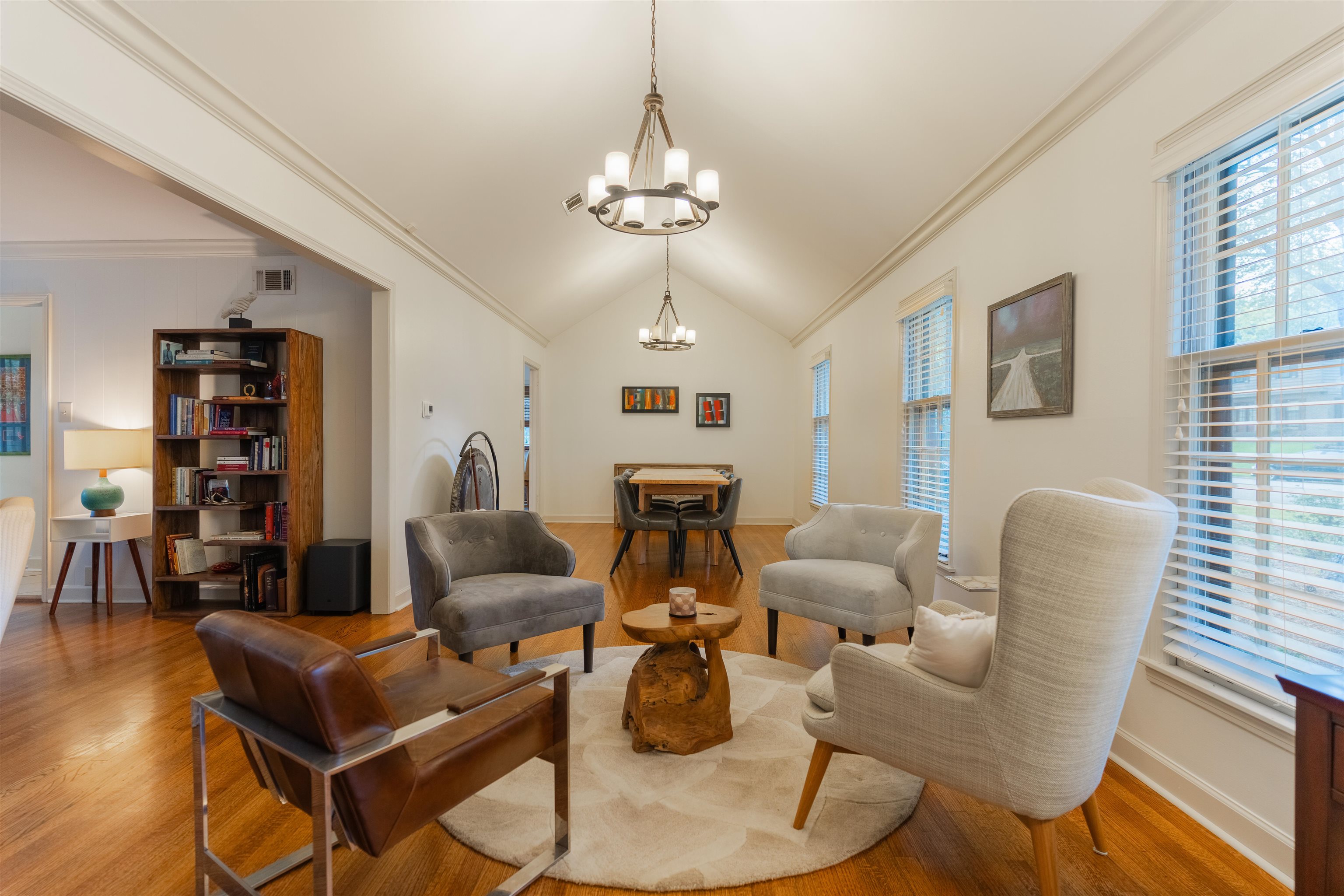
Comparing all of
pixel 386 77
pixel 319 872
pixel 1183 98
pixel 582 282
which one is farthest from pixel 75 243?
pixel 1183 98

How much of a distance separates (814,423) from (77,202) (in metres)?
6.75

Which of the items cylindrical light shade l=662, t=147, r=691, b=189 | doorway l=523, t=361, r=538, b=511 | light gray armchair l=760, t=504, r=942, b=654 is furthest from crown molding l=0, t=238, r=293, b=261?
light gray armchair l=760, t=504, r=942, b=654

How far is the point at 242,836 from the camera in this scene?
181 centimetres

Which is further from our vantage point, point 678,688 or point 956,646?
point 678,688

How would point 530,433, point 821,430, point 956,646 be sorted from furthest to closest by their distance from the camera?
point 530,433 < point 821,430 < point 956,646

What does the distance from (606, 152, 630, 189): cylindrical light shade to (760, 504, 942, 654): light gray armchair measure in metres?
2.04

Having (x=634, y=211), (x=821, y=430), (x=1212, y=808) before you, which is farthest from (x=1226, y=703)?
(x=821, y=430)

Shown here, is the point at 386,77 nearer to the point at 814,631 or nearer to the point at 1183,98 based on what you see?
the point at 1183,98

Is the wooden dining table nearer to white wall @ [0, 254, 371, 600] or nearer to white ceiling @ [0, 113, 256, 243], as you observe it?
white wall @ [0, 254, 371, 600]

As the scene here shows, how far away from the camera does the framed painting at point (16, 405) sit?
4441mm

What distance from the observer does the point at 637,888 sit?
1.58 m

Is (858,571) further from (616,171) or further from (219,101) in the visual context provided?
(219,101)

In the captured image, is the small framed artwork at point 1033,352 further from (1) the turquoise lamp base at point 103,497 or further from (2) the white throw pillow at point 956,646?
(1) the turquoise lamp base at point 103,497

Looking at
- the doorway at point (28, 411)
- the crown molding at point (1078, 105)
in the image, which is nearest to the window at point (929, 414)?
the crown molding at point (1078, 105)
